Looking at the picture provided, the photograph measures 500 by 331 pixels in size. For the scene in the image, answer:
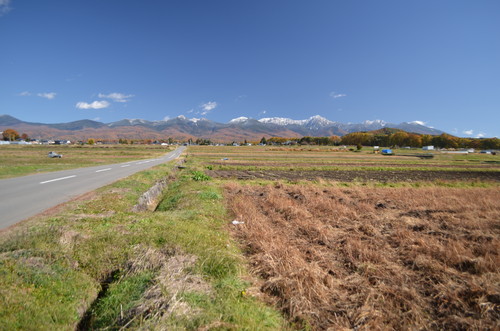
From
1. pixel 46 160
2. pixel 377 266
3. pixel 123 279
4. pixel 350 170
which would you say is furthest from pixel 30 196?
pixel 350 170

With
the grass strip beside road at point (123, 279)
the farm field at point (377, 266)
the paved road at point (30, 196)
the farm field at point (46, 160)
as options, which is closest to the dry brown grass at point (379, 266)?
the farm field at point (377, 266)

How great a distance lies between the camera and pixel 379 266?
5.31m

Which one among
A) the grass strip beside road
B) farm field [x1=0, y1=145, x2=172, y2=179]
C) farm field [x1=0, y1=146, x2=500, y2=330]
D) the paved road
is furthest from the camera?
farm field [x1=0, y1=145, x2=172, y2=179]

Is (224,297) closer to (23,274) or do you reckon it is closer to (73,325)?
(73,325)

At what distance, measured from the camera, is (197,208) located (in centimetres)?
935

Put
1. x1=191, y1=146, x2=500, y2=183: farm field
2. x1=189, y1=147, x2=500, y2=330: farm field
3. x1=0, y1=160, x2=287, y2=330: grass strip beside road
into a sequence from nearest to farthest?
x1=0, y1=160, x2=287, y2=330: grass strip beside road, x1=189, y1=147, x2=500, y2=330: farm field, x1=191, y1=146, x2=500, y2=183: farm field

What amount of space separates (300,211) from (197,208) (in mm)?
4518

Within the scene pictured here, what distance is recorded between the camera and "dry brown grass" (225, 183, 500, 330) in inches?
148

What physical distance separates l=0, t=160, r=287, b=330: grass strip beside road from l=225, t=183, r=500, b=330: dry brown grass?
2.76ft

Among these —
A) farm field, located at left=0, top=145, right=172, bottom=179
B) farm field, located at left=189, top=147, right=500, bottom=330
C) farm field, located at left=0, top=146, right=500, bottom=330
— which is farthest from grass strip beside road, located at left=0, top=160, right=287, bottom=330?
farm field, located at left=0, top=145, right=172, bottom=179

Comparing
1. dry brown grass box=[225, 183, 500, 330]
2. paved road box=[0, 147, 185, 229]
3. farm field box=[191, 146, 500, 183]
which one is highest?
paved road box=[0, 147, 185, 229]

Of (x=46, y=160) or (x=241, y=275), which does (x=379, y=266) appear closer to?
(x=241, y=275)

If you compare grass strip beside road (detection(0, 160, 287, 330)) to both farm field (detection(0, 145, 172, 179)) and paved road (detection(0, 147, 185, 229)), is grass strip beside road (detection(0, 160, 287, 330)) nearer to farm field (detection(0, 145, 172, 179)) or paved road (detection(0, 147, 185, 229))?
paved road (detection(0, 147, 185, 229))

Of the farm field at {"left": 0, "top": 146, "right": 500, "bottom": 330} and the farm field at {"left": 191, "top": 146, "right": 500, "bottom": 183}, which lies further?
the farm field at {"left": 191, "top": 146, "right": 500, "bottom": 183}
